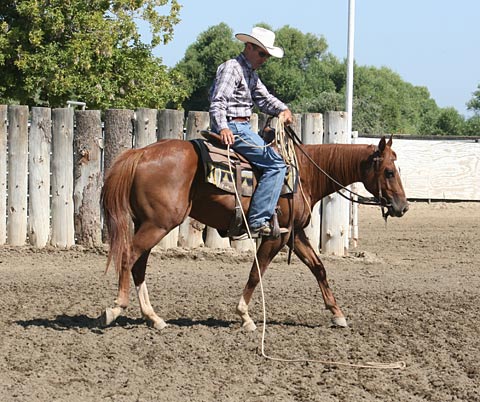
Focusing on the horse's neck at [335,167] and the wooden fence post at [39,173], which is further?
the wooden fence post at [39,173]

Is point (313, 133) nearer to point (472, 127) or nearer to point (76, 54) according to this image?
point (76, 54)

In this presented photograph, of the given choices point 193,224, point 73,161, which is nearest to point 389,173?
point 193,224

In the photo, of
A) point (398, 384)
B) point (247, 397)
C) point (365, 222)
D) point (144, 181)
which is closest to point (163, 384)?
point (247, 397)

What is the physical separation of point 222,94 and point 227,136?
37 cm

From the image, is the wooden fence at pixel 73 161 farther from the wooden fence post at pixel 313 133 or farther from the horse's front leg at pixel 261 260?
the horse's front leg at pixel 261 260

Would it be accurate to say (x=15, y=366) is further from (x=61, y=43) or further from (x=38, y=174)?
(x=61, y=43)

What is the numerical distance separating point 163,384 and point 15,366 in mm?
1152

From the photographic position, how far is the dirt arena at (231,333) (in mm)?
5969

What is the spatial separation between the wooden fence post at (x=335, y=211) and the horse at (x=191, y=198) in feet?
12.0

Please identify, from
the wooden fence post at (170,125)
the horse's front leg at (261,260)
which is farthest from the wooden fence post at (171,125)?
the horse's front leg at (261,260)

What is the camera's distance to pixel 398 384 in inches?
239

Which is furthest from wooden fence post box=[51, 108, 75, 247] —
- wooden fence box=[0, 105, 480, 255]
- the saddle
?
the saddle

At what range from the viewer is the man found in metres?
7.75

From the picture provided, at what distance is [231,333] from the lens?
761 centimetres
